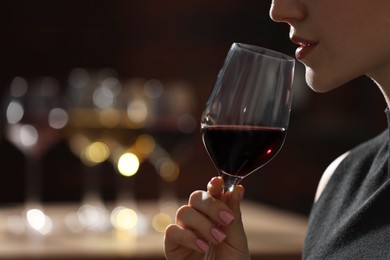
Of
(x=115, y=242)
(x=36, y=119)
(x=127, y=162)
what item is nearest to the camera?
(x=115, y=242)

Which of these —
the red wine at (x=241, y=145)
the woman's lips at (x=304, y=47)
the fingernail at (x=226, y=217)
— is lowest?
the fingernail at (x=226, y=217)

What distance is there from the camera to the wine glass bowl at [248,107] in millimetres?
1057

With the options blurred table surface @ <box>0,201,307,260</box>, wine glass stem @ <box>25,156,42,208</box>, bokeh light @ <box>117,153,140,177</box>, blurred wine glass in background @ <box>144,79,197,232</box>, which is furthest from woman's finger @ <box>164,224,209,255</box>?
wine glass stem @ <box>25,156,42,208</box>

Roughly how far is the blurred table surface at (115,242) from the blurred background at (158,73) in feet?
7.42

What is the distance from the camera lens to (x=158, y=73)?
17.0 ft

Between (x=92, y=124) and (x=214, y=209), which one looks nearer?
(x=214, y=209)

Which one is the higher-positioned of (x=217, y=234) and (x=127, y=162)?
(x=217, y=234)

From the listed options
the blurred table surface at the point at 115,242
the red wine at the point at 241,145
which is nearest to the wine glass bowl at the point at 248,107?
the red wine at the point at 241,145

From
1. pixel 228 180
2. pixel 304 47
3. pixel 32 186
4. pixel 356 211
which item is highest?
pixel 304 47

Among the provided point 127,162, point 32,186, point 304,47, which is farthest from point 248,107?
point 32,186

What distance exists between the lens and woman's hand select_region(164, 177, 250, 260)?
1045 mm

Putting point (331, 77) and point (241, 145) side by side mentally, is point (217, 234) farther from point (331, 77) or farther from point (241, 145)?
point (331, 77)

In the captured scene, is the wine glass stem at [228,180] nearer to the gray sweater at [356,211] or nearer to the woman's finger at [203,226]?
the woman's finger at [203,226]

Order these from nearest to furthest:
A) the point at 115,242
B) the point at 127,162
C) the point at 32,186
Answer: the point at 115,242 → the point at 127,162 → the point at 32,186
